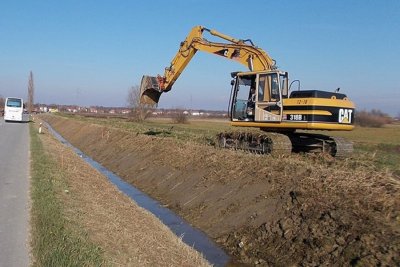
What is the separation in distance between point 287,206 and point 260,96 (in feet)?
22.7

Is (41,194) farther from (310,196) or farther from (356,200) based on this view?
(356,200)

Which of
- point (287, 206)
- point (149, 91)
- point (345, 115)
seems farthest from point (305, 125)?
point (149, 91)

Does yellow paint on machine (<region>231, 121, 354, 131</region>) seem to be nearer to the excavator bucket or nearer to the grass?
the excavator bucket

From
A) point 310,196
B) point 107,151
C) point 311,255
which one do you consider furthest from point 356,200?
point 107,151

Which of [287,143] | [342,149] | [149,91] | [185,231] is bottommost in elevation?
[185,231]

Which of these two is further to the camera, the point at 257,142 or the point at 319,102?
the point at 257,142

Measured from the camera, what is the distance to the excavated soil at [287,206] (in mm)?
7484

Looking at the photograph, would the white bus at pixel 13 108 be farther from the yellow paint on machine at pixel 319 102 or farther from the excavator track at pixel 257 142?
the yellow paint on machine at pixel 319 102

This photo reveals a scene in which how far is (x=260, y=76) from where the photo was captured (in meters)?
15.8

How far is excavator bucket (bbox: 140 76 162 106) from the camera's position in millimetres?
20312

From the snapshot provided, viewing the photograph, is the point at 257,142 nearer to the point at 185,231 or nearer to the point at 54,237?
the point at 185,231

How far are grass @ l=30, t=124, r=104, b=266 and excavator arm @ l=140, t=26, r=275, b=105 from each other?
9267mm

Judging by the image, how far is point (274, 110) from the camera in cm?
1532

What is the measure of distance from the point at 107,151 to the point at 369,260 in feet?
74.7
